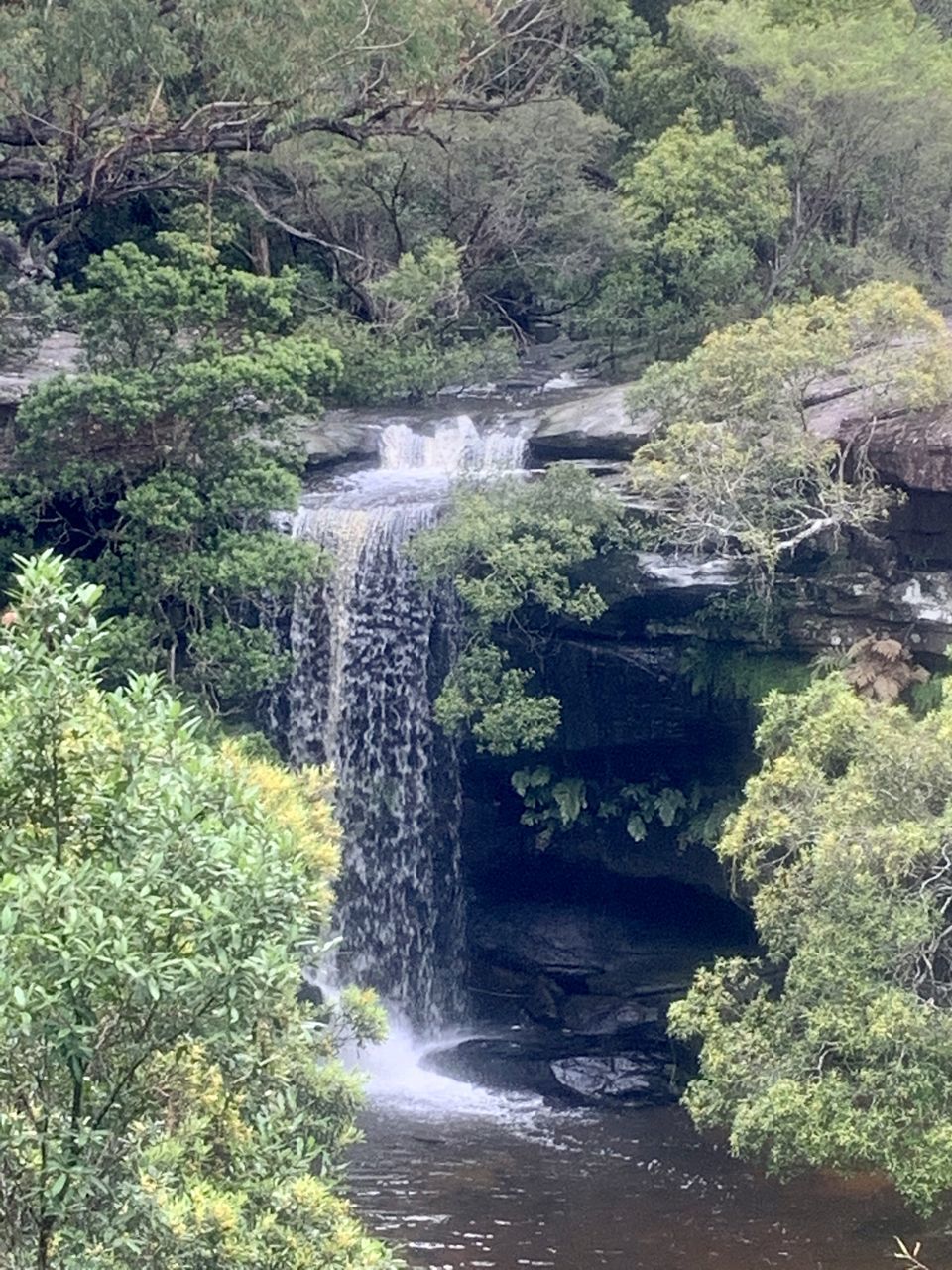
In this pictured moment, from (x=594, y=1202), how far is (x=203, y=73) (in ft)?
42.5

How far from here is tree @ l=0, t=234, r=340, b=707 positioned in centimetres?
1625

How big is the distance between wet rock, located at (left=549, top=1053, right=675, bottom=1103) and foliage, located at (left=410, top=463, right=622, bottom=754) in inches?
135

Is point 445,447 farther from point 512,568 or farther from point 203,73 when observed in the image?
point 203,73

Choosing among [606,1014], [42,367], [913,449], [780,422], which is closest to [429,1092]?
[606,1014]

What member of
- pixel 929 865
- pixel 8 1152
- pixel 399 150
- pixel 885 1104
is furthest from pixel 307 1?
pixel 8 1152

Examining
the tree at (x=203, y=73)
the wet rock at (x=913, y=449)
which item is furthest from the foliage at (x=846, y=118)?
the wet rock at (x=913, y=449)

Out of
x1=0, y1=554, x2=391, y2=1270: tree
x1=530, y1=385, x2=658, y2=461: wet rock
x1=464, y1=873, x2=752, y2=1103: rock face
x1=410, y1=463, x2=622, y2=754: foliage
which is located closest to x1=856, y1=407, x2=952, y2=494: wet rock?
x1=530, y1=385, x2=658, y2=461: wet rock

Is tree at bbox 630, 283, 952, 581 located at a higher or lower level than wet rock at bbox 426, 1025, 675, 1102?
higher

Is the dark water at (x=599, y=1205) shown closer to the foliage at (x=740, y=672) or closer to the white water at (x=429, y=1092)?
the white water at (x=429, y=1092)

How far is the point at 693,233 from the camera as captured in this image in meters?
21.2

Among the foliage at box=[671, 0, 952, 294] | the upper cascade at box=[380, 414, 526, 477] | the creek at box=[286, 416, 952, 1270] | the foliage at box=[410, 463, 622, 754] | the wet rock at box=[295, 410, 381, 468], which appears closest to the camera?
the foliage at box=[410, 463, 622, 754]

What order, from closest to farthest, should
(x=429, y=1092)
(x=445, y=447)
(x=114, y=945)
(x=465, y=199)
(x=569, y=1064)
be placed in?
(x=114, y=945) < (x=429, y=1092) < (x=569, y=1064) < (x=445, y=447) < (x=465, y=199)

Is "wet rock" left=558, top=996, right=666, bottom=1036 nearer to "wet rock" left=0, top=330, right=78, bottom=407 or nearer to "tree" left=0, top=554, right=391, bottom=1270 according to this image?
"wet rock" left=0, top=330, right=78, bottom=407

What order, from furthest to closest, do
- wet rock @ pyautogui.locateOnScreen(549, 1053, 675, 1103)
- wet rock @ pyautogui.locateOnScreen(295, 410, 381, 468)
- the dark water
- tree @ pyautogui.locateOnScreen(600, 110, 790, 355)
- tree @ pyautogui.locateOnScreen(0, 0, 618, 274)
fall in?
tree @ pyautogui.locateOnScreen(600, 110, 790, 355) < wet rock @ pyautogui.locateOnScreen(295, 410, 381, 468) < wet rock @ pyautogui.locateOnScreen(549, 1053, 675, 1103) < tree @ pyautogui.locateOnScreen(0, 0, 618, 274) < the dark water
